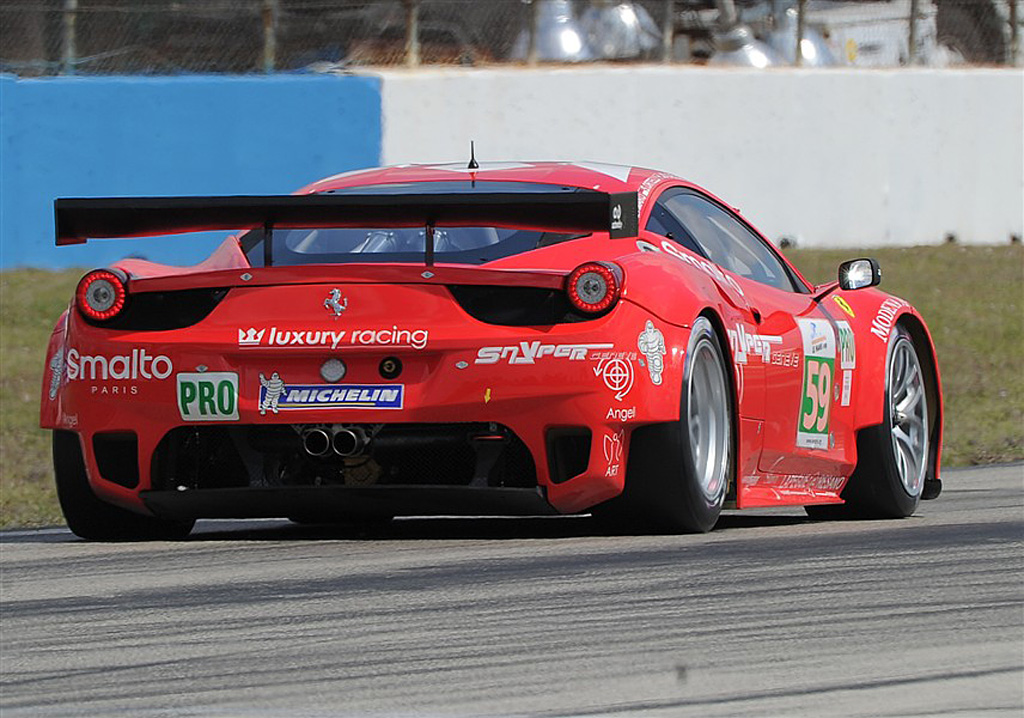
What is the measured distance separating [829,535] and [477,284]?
1423 millimetres

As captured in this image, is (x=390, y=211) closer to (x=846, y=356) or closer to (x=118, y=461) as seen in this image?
(x=118, y=461)

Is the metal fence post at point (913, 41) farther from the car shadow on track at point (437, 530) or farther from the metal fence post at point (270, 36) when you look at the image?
the car shadow on track at point (437, 530)

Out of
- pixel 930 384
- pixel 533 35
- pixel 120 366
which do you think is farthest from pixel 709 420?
pixel 533 35

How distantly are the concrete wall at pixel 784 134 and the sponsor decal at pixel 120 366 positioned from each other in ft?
36.9

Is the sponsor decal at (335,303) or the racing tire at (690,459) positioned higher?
the sponsor decal at (335,303)

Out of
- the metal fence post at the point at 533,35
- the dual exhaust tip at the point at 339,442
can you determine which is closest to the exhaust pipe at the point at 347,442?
the dual exhaust tip at the point at 339,442

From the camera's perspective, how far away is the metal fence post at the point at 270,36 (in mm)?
18031

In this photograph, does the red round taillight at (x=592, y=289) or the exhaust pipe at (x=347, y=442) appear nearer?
the red round taillight at (x=592, y=289)

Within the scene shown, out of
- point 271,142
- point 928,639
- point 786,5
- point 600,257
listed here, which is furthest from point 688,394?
point 786,5

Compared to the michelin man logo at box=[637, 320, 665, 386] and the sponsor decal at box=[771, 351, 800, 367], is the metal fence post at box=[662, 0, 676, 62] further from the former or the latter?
the michelin man logo at box=[637, 320, 665, 386]

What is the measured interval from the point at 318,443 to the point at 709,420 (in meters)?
1.21

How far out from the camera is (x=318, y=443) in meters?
6.34

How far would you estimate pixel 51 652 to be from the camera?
4613 millimetres

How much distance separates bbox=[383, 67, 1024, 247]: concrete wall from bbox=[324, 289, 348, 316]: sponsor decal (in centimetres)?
1148
